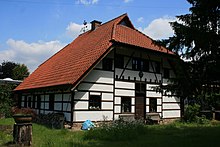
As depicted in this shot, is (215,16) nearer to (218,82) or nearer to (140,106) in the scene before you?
(218,82)

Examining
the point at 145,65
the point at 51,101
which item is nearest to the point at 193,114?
the point at 145,65

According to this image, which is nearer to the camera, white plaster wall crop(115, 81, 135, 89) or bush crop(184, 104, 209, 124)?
white plaster wall crop(115, 81, 135, 89)

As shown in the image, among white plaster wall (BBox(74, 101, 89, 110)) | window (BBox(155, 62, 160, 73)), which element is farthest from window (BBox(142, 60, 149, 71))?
white plaster wall (BBox(74, 101, 89, 110))

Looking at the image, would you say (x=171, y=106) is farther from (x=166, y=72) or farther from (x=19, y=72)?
(x=19, y=72)

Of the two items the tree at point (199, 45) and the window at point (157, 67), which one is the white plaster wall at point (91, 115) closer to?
the window at point (157, 67)

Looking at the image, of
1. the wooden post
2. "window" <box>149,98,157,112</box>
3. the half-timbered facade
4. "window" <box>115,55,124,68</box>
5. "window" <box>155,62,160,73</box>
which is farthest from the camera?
"window" <box>155,62,160,73</box>

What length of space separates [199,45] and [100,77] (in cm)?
899

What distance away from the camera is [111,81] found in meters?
16.9

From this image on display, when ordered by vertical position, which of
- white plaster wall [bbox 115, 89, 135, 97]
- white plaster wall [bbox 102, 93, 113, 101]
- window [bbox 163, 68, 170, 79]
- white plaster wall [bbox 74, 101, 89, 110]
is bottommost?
white plaster wall [bbox 74, 101, 89, 110]

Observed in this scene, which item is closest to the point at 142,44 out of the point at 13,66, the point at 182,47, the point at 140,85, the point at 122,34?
the point at 122,34

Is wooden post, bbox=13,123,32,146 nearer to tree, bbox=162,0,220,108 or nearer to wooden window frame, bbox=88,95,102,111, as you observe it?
tree, bbox=162,0,220,108

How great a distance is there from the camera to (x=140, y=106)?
18.7 m

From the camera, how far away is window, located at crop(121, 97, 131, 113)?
17500 millimetres

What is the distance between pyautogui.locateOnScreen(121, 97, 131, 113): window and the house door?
2.46 feet
